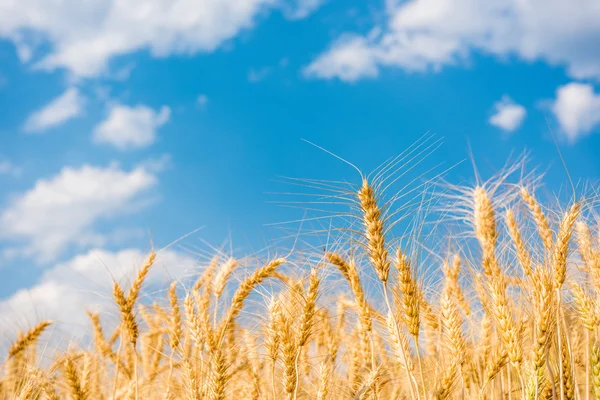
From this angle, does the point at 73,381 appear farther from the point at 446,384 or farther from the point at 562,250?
the point at 562,250

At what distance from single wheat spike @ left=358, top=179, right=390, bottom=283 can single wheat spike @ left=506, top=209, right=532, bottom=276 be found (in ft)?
4.35


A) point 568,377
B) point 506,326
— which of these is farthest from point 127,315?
point 568,377

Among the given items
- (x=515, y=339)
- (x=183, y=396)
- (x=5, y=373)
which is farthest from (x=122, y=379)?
(x=515, y=339)

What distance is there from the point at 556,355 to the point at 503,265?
3.04ft

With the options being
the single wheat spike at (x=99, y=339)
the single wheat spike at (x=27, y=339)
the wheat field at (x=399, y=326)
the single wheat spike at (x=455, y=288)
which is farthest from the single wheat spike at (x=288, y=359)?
the single wheat spike at (x=99, y=339)

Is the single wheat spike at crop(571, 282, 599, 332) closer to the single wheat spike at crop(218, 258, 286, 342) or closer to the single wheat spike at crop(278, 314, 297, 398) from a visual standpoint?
the single wheat spike at crop(278, 314, 297, 398)

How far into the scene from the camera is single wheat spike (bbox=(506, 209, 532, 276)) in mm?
4009

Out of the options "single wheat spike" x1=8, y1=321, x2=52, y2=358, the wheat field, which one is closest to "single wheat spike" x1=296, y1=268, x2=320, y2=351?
the wheat field

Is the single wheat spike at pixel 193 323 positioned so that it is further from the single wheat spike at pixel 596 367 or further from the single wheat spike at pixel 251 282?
the single wheat spike at pixel 596 367

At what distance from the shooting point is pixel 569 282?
376cm

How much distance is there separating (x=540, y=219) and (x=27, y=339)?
17.0 feet

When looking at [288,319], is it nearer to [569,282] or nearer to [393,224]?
[393,224]

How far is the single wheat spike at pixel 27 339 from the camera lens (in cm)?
591

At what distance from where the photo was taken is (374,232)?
9.91 feet
